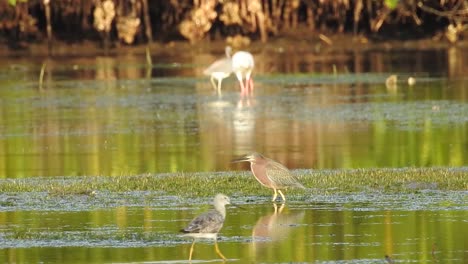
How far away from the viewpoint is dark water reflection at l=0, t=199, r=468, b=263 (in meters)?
11.1

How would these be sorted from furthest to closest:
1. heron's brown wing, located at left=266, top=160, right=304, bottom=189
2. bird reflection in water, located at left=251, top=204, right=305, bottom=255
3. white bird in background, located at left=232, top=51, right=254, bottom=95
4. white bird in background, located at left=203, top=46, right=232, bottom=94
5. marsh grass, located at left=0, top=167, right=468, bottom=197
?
white bird in background, located at left=203, top=46, right=232, bottom=94 < white bird in background, located at left=232, top=51, right=254, bottom=95 < marsh grass, located at left=0, top=167, right=468, bottom=197 < heron's brown wing, located at left=266, top=160, right=304, bottom=189 < bird reflection in water, located at left=251, top=204, right=305, bottom=255

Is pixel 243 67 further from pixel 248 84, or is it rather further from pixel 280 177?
pixel 280 177

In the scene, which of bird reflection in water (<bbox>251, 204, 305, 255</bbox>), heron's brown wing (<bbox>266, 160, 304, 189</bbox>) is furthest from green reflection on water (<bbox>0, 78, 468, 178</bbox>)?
bird reflection in water (<bbox>251, 204, 305, 255</bbox>)

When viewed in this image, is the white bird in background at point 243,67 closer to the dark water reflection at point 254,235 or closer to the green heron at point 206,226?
the dark water reflection at point 254,235

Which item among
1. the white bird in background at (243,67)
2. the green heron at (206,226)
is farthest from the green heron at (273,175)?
the white bird in background at (243,67)

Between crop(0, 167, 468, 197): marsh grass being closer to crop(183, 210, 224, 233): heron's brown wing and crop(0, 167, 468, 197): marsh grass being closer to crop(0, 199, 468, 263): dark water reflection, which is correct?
crop(0, 199, 468, 263): dark water reflection

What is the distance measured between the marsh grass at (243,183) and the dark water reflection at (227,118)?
128cm

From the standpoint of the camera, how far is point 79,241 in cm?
1190

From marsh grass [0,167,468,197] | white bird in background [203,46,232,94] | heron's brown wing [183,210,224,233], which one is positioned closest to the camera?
heron's brown wing [183,210,224,233]

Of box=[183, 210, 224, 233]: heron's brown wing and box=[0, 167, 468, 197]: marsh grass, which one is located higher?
box=[183, 210, 224, 233]: heron's brown wing

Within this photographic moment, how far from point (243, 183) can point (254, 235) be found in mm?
3019

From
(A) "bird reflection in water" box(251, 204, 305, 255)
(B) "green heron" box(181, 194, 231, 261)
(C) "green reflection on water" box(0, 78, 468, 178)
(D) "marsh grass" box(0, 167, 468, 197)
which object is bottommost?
(C) "green reflection on water" box(0, 78, 468, 178)

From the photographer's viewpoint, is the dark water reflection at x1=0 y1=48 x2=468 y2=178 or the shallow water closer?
the shallow water

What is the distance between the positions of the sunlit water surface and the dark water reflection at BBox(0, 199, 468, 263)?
0.7 inches
